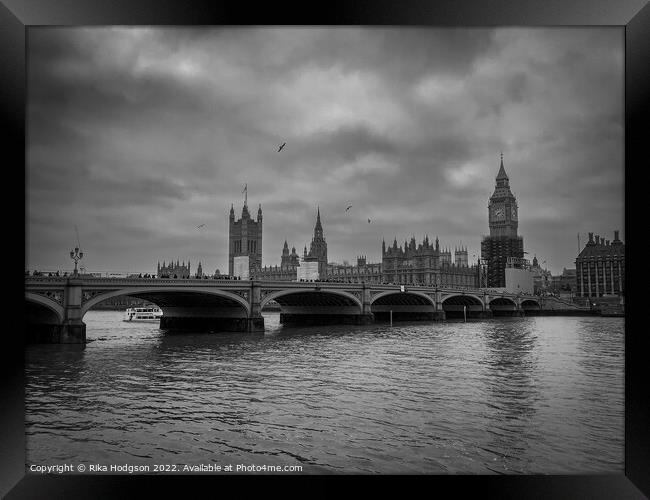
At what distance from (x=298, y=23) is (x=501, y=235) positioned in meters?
121

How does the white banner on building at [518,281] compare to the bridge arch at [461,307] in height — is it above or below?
above

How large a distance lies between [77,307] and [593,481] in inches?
850

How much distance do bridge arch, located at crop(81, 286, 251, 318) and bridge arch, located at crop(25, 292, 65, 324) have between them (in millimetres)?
954

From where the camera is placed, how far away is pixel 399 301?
55.0 m

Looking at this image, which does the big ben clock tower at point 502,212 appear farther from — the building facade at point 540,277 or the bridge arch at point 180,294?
the bridge arch at point 180,294

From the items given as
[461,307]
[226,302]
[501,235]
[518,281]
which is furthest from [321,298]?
[501,235]

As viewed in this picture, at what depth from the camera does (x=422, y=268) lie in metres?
103

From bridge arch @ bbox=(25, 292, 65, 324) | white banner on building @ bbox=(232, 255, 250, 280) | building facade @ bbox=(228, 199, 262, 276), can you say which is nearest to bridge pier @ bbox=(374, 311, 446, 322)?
bridge arch @ bbox=(25, 292, 65, 324)

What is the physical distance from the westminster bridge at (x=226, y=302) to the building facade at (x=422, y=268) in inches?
1435

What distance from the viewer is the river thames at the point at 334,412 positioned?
768 centimetres

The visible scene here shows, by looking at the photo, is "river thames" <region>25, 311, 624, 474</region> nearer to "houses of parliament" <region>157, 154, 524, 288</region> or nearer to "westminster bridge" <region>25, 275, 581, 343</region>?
"westminster bridge" <region>25, 275, 581, 343</region>

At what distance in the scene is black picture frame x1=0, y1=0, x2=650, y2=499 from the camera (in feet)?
18.5

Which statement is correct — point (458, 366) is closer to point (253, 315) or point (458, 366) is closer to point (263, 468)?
point (263, 468)

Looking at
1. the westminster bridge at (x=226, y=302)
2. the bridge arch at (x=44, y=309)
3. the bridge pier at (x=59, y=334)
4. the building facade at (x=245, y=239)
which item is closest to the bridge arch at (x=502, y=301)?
the westminster bridge at (x=226, y=302)
